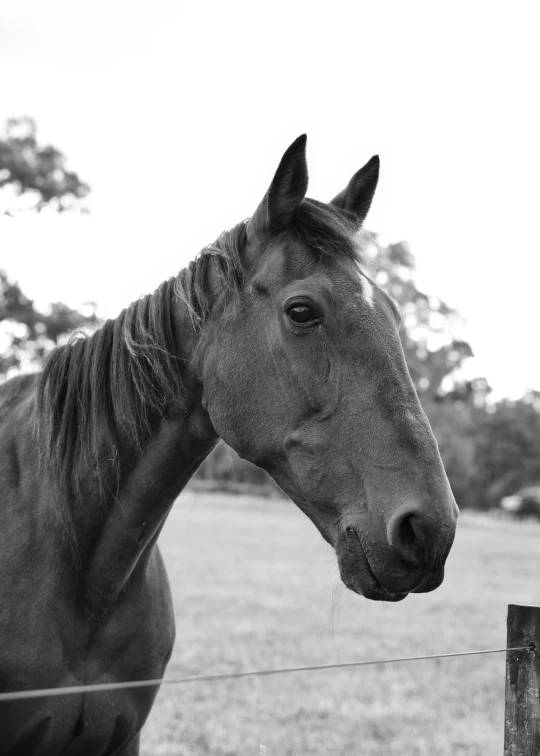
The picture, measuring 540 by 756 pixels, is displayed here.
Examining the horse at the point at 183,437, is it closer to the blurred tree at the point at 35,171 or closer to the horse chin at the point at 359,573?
the horse chin at the point at 359,573

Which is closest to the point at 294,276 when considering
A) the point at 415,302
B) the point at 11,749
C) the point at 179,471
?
the point at 179,471

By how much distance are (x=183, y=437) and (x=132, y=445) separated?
0.60ft

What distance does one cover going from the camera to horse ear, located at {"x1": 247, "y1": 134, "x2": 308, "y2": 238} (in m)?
2.31

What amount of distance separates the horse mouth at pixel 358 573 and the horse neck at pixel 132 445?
0.73 metres

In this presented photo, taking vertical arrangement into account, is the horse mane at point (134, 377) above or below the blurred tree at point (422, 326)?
above

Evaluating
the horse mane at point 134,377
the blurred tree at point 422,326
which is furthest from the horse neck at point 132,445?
the blurred tree at point 422,326

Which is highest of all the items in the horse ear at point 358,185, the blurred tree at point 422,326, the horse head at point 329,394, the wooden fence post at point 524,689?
the horse ear at point 358,185

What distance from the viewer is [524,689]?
2.23 meters

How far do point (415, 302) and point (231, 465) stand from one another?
44.1m

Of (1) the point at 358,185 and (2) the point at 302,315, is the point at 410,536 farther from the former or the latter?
(1) the point at 358,185

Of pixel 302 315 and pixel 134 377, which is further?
pixel 134 377

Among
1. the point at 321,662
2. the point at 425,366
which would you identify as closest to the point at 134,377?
the point at 321,662

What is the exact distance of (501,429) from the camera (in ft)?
196

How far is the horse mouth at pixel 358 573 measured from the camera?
1.93 metres
